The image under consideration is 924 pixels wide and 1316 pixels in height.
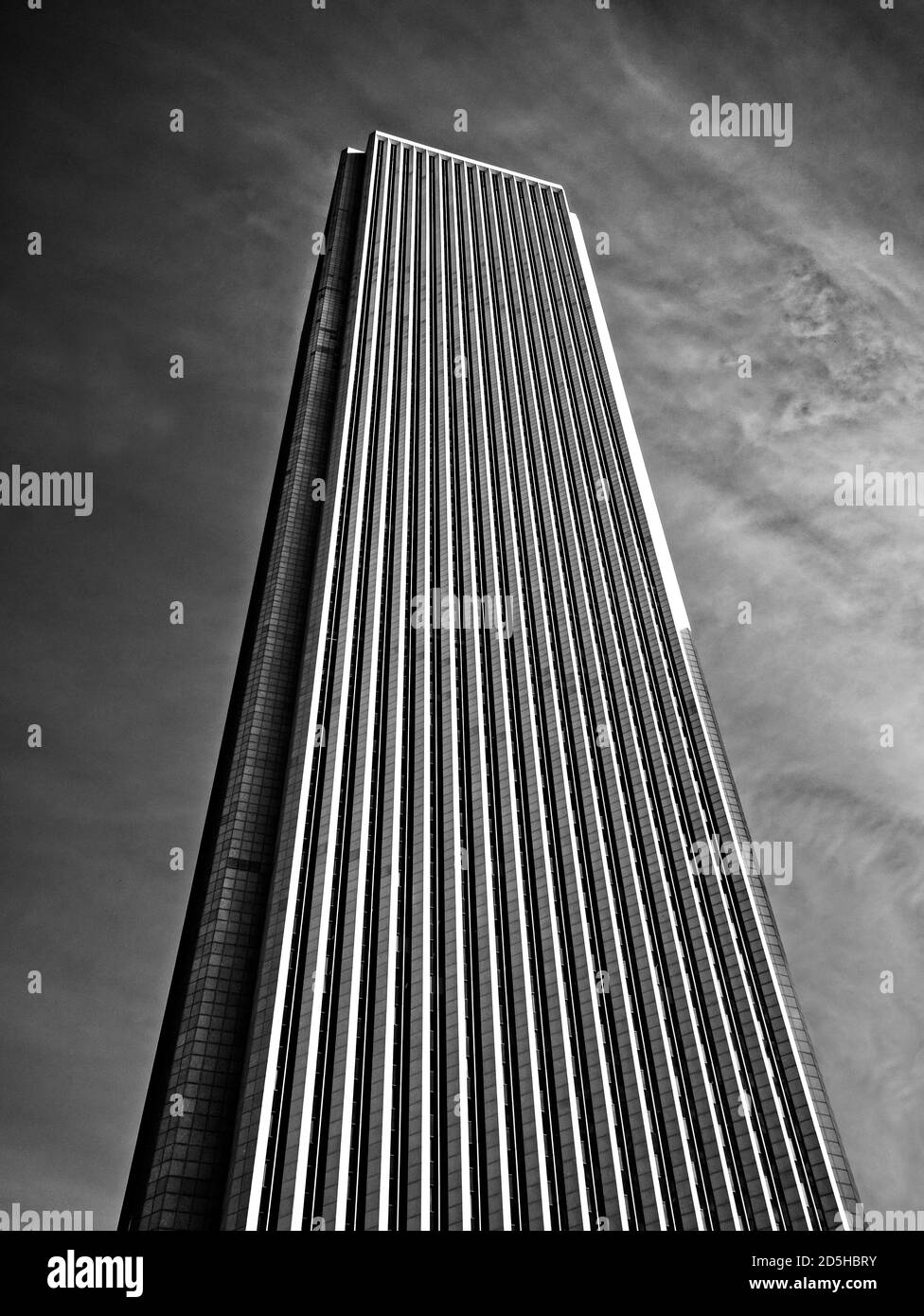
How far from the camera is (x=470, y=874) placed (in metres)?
69.1

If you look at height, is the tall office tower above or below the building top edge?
below

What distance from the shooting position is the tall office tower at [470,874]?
174ft

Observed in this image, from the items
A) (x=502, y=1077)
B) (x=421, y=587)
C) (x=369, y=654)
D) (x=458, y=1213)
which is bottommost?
(x=458, y=1213)

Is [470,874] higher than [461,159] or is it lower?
lower

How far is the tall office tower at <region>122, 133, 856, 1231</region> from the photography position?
53.1 metres

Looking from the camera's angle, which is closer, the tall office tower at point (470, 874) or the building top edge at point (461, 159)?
the tall office tower at point (470, 874)

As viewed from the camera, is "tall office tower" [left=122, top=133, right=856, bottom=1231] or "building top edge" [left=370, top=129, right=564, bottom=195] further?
"building top edge" [left=370, top=129, right=564, bottom=195]

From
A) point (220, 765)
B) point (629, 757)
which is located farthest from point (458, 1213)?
point (220, 765)

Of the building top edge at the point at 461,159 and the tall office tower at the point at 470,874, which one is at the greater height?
the building top edge at the point at 461,159

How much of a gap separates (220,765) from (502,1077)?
3929 cm

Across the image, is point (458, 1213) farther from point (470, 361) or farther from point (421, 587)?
point (470, 361)

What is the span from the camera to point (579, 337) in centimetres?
12569

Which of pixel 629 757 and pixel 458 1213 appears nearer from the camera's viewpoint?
pixel 458 1213
